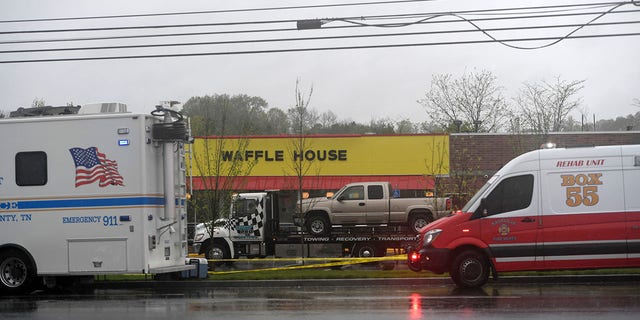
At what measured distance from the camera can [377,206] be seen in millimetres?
23188

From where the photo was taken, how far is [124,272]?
12.4 m

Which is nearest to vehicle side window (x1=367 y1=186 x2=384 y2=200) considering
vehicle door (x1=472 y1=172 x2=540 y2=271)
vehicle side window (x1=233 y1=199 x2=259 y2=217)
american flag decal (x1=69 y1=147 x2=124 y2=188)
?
vehicle side window (x1=233 y1=199 x2=259 y2=217)

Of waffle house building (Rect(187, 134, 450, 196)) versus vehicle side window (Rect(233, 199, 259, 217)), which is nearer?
vehicle side window (Rect(233, 199, 259, 217))

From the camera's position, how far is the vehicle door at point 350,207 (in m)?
23.2

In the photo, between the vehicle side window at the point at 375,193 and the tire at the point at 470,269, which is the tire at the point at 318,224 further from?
the tire at the point at 470,269

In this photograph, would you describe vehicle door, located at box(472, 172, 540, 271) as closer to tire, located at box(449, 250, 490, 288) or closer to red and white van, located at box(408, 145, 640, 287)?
red and white van, located at box(408, 145, 640, 287)

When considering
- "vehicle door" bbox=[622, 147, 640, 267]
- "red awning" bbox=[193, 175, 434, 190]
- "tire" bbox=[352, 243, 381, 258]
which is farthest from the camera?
"red awning" bbox=[193, 175, 434, 190]

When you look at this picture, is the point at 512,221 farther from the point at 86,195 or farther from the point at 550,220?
the point at 86,195

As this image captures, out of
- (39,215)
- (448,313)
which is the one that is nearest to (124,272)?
(39,215)

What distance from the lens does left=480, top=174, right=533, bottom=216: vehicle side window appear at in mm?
13094

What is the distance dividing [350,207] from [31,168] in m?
12.1

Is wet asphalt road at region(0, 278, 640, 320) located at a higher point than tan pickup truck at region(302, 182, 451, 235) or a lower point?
lower

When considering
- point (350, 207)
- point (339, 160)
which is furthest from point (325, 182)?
point (350, 207)

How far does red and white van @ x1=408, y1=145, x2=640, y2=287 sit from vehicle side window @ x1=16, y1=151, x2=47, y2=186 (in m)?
7.17
